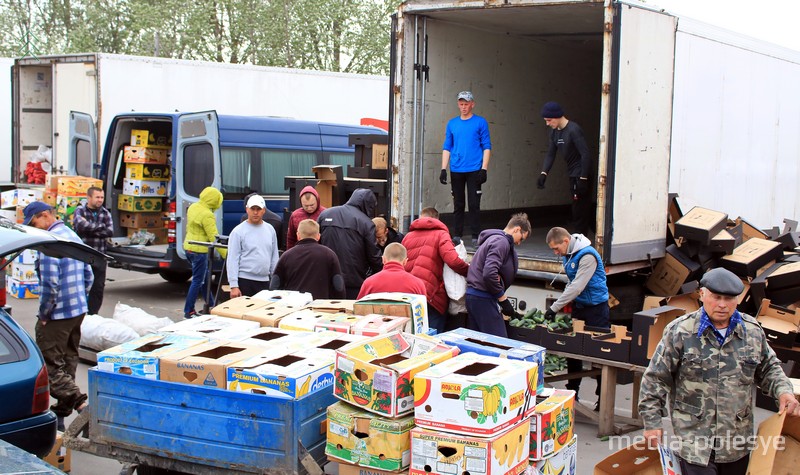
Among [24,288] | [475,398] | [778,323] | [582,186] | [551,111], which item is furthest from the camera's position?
[24,288]

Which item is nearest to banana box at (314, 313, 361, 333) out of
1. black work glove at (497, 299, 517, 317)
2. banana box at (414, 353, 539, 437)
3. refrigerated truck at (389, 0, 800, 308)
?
banana box at (414, 353, 539, 437)

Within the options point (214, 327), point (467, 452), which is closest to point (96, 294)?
point (214, 327)

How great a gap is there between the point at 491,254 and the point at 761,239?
13.4 feet

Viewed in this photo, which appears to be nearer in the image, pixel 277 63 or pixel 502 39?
pixel 502 39

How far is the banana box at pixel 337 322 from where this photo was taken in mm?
5482

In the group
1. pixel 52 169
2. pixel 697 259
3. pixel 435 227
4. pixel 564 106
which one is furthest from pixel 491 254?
pixel 52 169

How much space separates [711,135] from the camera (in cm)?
964

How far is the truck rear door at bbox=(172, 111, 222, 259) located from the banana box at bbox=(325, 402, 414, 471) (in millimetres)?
6952

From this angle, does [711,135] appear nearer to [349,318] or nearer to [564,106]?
[564,106]

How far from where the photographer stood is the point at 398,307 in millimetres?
5742

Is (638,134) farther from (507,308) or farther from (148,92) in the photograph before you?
(148,92)

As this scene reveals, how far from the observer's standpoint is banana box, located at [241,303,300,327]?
5.77 meters

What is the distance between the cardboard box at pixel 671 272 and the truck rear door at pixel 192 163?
17.8 feet

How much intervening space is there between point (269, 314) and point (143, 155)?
7095 millimetres
